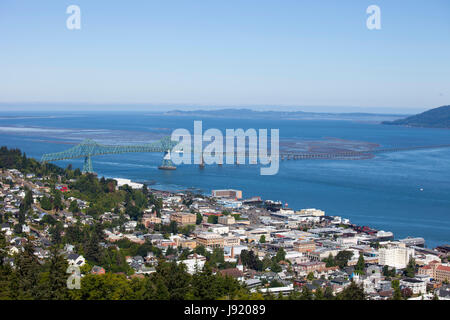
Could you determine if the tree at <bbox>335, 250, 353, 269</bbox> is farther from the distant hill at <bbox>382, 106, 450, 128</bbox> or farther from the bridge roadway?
the distant hill at <bbox>382, 106, 450, 128</bbox>

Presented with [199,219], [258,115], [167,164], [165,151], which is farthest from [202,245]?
[258,115]

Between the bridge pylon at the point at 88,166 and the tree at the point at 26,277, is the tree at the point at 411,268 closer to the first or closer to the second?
the tree at the point at 26,277

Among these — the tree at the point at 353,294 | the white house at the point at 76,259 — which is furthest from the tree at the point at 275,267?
the tree at the point at 353,294

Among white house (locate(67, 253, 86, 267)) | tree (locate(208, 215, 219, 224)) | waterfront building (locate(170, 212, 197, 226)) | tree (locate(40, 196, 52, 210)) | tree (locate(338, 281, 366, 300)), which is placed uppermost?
tree (locate(338, 281, 366, 300))

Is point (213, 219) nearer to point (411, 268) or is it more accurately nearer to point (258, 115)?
point (411, 268)

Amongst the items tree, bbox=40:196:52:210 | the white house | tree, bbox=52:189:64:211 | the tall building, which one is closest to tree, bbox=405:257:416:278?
the tall building

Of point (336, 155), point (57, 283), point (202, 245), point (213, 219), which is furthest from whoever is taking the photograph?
point (336, 155)
